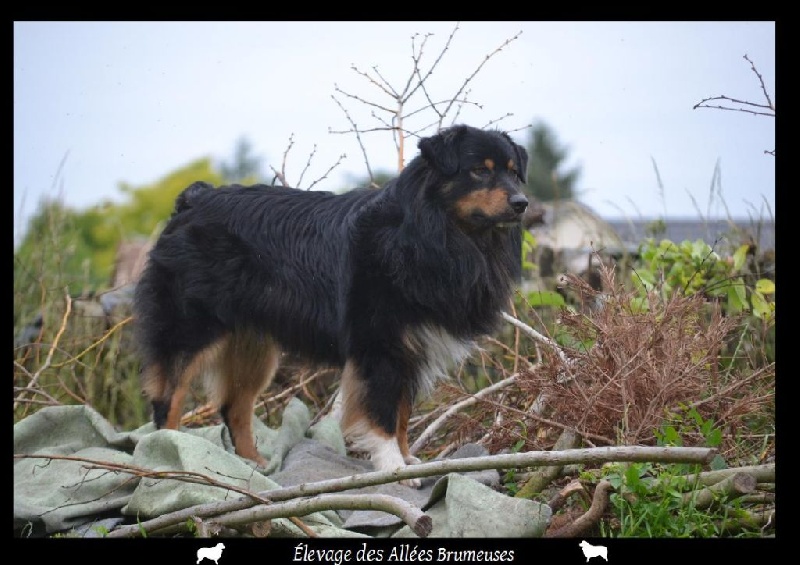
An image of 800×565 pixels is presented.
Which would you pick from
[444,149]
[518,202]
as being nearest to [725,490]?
[518,202]

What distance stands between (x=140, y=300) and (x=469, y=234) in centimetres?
228

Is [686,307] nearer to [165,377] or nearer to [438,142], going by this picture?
[438,142]

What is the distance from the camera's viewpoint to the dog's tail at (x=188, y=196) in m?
5.96

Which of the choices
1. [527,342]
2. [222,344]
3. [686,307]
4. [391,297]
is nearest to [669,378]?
[686,307]

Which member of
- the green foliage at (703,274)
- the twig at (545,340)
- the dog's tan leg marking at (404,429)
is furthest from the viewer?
the green foliage at (703,274)

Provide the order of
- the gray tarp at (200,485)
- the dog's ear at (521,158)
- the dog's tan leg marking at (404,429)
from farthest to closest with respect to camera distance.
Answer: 1. the dog's ear at (521,158)
2. the dog's tan leg marking at (404,429)
3. the gray tarp at (200,485)

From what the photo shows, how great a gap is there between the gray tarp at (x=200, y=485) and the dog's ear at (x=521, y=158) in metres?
1.70

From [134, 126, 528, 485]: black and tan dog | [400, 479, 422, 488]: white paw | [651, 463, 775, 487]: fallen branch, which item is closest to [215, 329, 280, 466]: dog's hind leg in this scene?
[134, 126, 528, 485]: black and tan dog

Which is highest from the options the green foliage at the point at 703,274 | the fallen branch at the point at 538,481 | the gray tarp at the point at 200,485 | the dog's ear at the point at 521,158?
the dog's ear at the point at 521,158

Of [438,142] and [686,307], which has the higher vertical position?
[438,142]

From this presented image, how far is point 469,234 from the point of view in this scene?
5312mm
